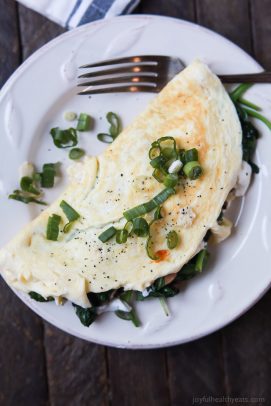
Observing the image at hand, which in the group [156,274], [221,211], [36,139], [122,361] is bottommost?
[122,361]

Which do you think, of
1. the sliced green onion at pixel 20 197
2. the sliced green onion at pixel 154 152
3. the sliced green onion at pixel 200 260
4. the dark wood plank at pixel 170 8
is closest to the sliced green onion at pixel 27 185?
the sliced green onion at pixel 20 197

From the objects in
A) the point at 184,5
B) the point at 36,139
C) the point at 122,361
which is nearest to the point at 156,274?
the point at 122,361

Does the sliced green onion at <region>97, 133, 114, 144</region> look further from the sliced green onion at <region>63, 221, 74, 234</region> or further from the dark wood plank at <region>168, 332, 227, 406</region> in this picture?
the dark wood plank at <region>168, 332, 227, 406</region>

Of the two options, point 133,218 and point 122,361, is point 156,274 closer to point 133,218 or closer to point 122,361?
point 133,218

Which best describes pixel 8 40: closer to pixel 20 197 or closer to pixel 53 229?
pixel 20 197

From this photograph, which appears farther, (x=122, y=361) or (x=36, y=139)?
(x=122, y=361)

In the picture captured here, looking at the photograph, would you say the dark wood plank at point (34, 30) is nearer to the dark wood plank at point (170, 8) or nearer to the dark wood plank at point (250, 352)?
the dark wood plank at point (170, 8)

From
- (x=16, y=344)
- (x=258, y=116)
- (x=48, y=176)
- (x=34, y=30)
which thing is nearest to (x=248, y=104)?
(x=258, y=116)
